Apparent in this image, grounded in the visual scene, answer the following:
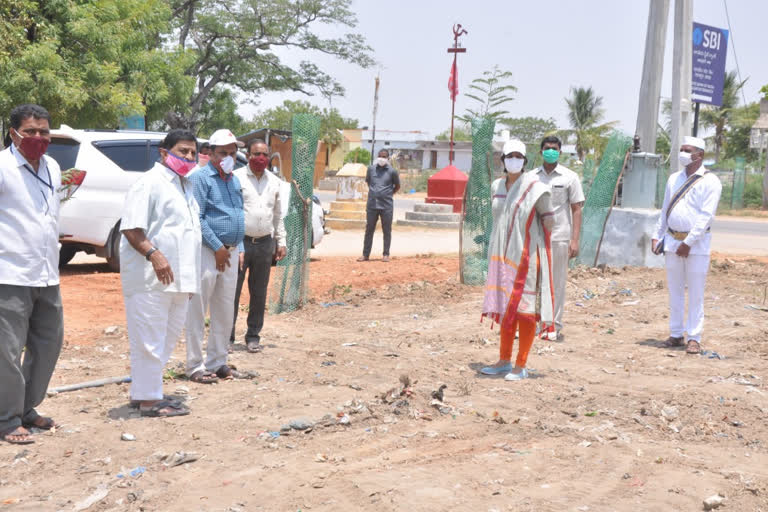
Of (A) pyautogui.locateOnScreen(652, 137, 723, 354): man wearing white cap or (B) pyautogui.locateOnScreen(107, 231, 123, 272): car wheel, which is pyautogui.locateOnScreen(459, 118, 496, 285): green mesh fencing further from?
(B) pyautogui.locateOnScreen(107, 231, 123, 272): car wheel

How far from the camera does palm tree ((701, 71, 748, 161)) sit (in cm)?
5425

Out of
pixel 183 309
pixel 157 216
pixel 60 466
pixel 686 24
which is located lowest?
pixel 60 466

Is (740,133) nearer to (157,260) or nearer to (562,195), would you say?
(562,195)

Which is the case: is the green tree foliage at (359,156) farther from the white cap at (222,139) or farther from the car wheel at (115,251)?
the white cap at (222,139)

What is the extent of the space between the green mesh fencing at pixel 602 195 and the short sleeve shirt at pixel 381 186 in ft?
10.2

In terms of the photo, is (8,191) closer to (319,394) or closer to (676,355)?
(319,394)

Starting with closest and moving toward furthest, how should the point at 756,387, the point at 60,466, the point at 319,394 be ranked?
1. the point at 60,466
2. the point at 319,394
3. the point at 756,387

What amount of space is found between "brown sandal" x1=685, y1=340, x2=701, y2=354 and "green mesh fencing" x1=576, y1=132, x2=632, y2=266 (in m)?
5.17

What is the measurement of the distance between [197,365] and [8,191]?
2.19 m

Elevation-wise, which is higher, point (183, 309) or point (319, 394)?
point (183, 309)

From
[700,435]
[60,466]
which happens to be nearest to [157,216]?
[60,466]

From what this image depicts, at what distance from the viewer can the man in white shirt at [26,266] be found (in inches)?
190

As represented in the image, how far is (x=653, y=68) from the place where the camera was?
14.3 m

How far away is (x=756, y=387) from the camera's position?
22.9ft
